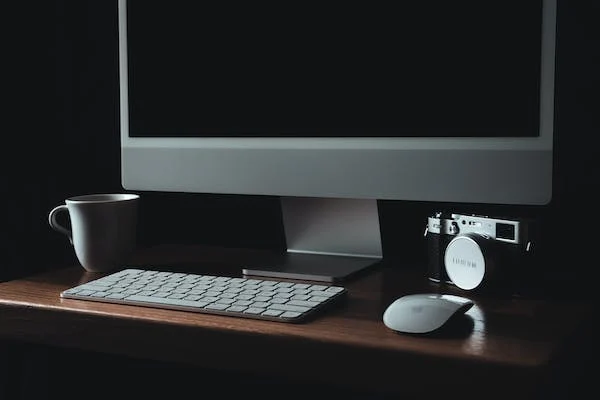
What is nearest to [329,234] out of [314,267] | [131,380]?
[314,267]

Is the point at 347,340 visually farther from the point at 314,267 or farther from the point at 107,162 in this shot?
the point at 107,162

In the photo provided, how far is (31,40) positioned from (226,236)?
0.46 m

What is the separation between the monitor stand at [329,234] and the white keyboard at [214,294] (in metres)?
0.12

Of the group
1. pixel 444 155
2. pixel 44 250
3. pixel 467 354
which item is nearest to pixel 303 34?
pixel 444 155

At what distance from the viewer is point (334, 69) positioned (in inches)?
34.3

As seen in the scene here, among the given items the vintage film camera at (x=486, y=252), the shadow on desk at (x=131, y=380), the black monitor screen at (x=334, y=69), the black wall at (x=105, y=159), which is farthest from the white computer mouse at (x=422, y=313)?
the shadow on desk at (x=131, y=380)

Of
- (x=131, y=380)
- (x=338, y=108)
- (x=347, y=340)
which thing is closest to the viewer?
(x=347, y=340)

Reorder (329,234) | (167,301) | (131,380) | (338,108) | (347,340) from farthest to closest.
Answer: (131,380), (329,234), (338,108), (167,301), (347,340)

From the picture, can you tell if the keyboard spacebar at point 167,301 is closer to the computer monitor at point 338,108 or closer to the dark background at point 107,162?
the computer monitor at point 338,108

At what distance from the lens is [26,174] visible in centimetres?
115

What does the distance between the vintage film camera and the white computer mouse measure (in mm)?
137

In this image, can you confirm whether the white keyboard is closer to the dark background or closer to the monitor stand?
the monitor stand

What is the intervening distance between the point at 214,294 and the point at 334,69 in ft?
1.06

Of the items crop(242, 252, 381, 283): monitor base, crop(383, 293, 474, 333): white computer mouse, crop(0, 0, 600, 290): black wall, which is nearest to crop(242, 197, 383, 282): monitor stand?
crop(242, 252, 381, 283): monitor base
